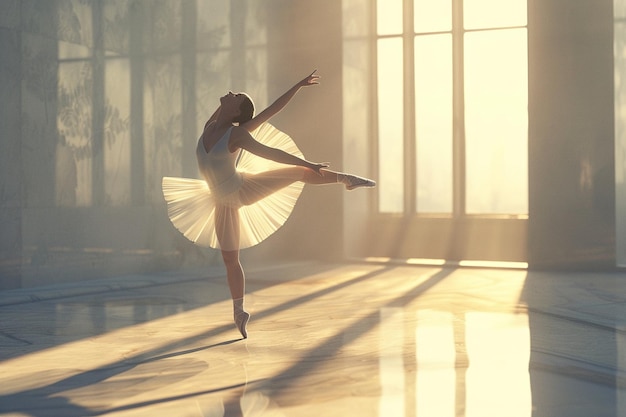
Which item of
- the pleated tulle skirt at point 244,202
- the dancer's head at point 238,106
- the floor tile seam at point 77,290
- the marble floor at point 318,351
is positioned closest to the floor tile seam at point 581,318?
the marble floor at point 318,351

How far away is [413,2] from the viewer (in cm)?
1445

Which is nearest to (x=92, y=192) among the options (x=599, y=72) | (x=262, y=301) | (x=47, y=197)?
(x=47, y=197)

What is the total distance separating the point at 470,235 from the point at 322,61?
3.83 meters

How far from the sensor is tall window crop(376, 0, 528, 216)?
547 inches

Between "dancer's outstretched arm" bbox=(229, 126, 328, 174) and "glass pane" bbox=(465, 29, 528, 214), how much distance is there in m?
9.28

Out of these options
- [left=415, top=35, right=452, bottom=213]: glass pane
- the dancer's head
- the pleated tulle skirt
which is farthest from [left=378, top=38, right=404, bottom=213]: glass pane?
the dancer's head

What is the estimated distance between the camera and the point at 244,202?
215 inches

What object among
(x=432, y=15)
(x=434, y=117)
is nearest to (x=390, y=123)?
(x=434, y=117)

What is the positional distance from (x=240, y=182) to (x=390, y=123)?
9260mm

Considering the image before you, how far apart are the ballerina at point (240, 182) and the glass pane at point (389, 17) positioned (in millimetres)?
9136

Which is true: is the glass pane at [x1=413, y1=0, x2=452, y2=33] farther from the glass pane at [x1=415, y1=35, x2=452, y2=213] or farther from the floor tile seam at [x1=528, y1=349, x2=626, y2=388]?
the floor tile seam at [x1=528, y1=349, x2=626, y2=388]

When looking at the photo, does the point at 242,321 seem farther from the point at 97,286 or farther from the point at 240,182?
the point at 97,286

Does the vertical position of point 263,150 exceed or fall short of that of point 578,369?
it exceeds it

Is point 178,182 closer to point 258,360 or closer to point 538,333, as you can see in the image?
point 258,360
